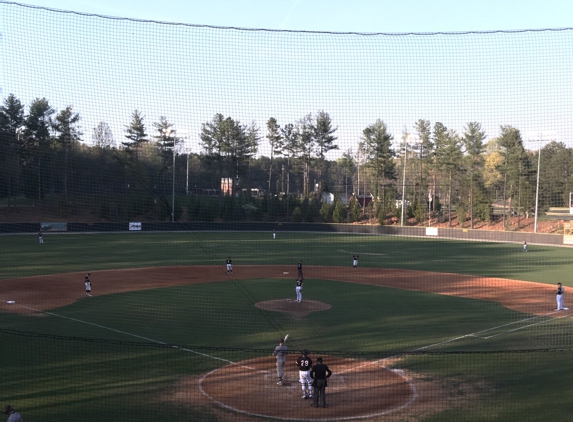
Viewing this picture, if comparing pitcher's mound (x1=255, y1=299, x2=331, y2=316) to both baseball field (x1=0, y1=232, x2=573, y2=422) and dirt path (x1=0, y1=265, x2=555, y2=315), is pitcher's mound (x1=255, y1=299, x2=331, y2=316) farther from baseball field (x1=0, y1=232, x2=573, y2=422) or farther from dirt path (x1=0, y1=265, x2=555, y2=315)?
dirt path (x1=0, y1=265, x2=555, y2=315)

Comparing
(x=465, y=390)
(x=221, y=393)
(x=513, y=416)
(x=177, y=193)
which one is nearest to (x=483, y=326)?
(x=465, y=390)

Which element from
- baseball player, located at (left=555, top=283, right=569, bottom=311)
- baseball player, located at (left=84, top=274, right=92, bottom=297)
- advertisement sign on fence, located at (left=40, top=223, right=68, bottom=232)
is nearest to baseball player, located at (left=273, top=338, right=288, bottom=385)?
baseball player, located at (left=84, top=274, right=92, bottom=297)

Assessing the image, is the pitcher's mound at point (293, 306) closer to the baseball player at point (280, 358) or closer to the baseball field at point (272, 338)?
the baseball field at point (272, 338)

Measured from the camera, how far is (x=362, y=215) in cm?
4872

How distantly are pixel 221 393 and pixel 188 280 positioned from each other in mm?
15112

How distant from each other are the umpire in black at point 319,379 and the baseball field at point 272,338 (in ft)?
0.93

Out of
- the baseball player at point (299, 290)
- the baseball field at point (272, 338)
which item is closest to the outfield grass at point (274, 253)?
the baseball field at point (272, 338)

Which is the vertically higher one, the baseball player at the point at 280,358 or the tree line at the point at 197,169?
the tree line at the point at 197,169

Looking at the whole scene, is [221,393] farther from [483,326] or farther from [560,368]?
[483,326]

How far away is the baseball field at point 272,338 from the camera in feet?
32.8

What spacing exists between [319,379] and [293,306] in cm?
954

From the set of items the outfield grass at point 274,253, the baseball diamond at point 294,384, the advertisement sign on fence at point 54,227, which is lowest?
the baseball diamond at point 294,384

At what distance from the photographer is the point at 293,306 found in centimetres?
1931

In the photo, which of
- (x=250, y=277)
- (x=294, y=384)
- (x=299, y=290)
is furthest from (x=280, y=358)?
(x=250, y=277)
